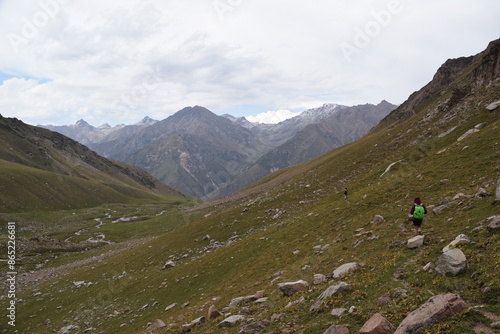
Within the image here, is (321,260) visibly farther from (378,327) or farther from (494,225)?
(378,327)

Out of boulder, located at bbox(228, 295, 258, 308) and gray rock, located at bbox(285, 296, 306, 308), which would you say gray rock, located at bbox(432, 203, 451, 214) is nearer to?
gray rock, located at bbox(285, 296, 306, 308)

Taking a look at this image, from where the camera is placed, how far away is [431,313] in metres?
9.49

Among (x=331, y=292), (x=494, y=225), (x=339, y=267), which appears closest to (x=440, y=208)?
(x=494, y=225)

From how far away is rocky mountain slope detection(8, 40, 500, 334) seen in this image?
453 inches

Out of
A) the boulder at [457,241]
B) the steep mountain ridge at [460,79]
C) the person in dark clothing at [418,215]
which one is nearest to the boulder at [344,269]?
the person in dark clothing at [418,215]

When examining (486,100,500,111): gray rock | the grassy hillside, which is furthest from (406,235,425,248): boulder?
(486,100,500,111): gray rock

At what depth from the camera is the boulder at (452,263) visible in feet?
39.0

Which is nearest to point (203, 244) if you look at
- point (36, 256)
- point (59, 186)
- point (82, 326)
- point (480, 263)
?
point (82, 326)

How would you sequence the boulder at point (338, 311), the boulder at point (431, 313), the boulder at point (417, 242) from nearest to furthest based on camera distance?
the boulder at point (431, 313), the boulder at point (338, 311), the boulder at point (417, 242)

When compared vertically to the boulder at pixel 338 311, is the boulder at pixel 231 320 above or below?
below

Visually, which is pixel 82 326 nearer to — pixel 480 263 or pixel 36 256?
pixel 480 263

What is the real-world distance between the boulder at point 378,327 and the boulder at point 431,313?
1.13 ft

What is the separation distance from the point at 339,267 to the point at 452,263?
21.5ft

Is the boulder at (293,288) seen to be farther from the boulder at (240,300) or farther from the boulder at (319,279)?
the boulder at (240,300)
